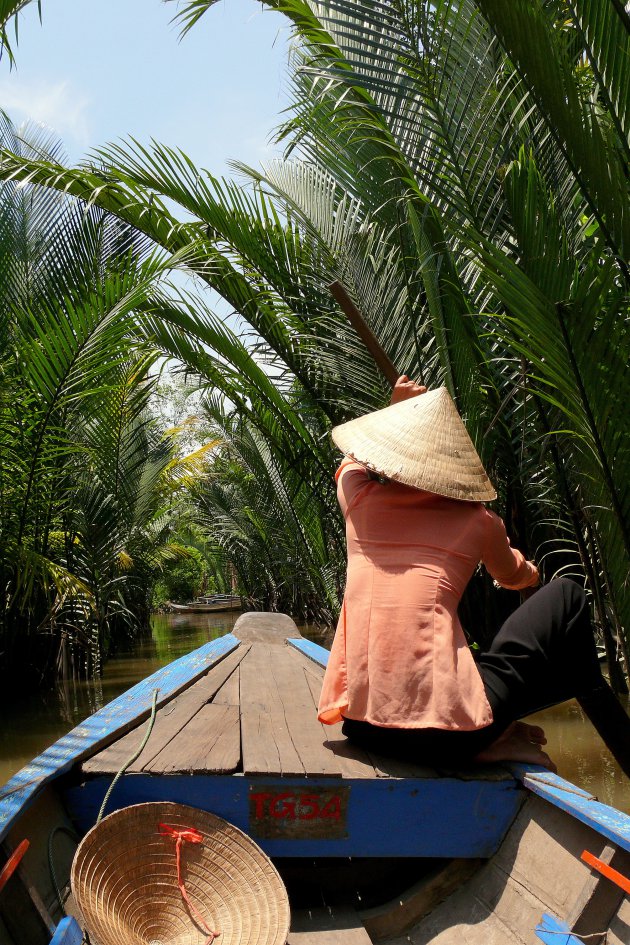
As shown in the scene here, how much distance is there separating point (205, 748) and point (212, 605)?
806 inches

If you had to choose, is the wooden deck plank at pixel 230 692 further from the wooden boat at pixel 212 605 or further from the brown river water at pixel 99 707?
the wooden boat at pixel 212 605

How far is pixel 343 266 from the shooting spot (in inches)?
189

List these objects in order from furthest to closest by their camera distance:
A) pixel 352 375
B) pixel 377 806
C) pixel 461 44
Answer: pixel 352 375 → pixel 461 44 → pixel 377 806

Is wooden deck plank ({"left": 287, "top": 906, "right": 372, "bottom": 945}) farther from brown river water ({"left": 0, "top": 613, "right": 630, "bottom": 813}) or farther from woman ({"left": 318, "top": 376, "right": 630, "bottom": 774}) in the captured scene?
brown river water ({"left": 0, "top": 613, "right": 630, "bottom": 813})

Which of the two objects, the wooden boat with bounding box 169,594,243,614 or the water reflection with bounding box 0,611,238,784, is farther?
the wooden boat with bounding box 169,594,243,614

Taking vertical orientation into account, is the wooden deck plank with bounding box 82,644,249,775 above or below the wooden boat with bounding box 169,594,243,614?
above

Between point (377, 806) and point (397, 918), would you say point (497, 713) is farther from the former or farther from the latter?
point (397, 918)

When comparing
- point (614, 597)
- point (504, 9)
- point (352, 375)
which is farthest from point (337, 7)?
point (614, 597)

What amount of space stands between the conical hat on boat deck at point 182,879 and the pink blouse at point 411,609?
484 millimetres

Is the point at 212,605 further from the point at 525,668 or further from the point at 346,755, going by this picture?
the point at 525,668

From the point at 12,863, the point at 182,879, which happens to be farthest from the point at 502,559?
the point at 12,863

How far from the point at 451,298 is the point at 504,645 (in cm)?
184

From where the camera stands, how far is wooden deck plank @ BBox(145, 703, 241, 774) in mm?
2219

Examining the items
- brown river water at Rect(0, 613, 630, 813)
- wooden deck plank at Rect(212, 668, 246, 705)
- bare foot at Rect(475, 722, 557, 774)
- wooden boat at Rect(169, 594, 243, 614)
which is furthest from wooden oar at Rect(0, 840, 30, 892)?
wooden boat at Rect(169, 594, 243, 614)
